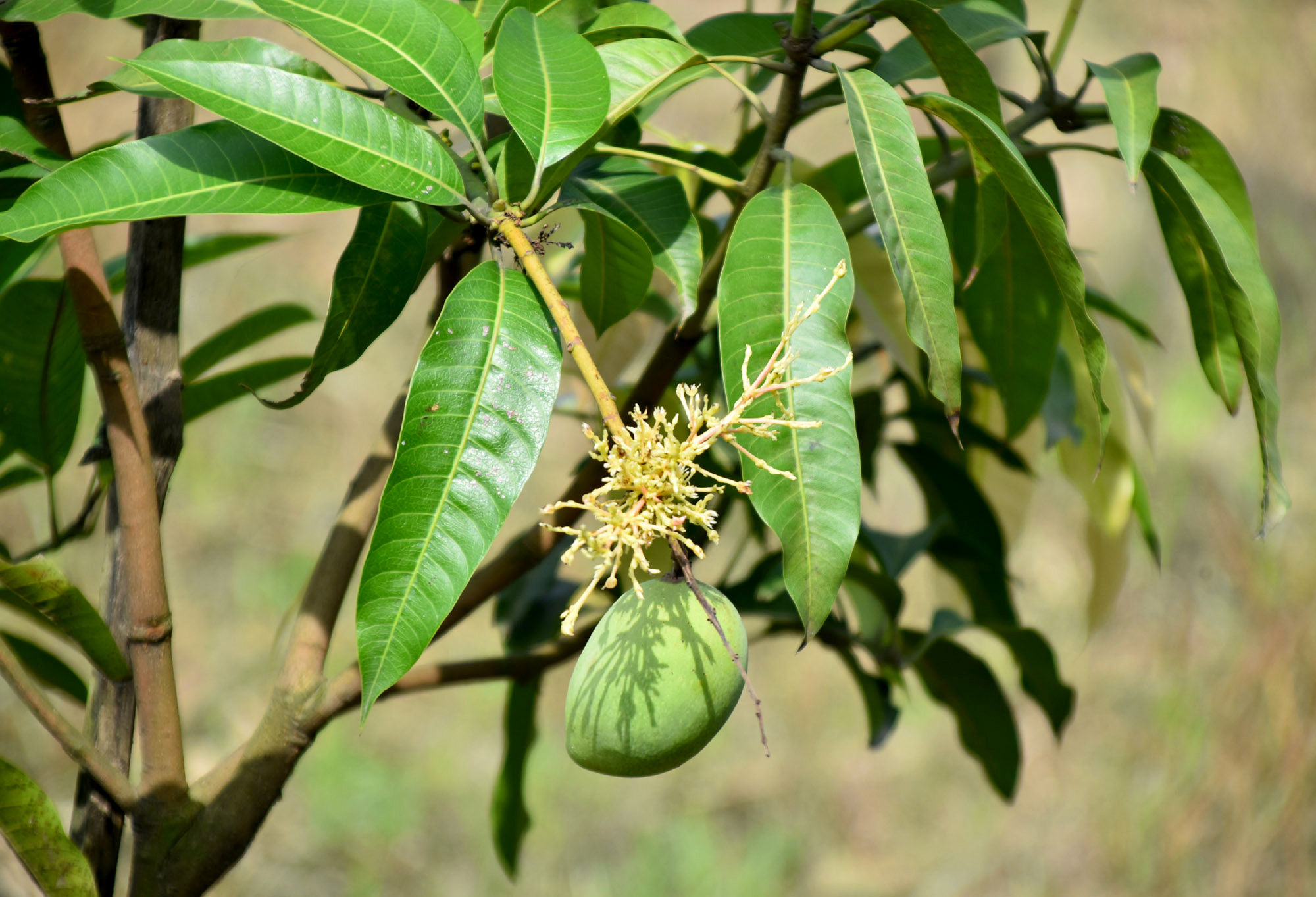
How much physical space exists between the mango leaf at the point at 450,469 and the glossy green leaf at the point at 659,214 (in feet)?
0.36

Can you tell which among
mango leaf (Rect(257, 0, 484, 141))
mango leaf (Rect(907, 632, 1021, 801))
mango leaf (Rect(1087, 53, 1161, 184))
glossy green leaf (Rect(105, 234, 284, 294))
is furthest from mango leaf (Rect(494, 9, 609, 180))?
mango leaf (Rect(907, 632, 1021, 801))

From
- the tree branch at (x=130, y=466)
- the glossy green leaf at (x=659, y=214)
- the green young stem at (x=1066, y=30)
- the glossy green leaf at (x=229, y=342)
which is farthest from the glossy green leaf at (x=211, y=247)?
the green young stem at (x=1066, y=30)

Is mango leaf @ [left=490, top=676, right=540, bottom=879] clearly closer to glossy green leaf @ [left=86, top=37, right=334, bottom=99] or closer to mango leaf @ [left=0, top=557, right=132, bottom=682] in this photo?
mango leaf @ [left=0, top=557, right=132, bottom=682]

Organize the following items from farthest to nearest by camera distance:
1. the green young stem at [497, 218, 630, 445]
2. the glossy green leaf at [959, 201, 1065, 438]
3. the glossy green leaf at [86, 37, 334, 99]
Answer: the glossy green leaf at [959, 201, 1065, 438] → the glossy green leaf at [86, 37, 334, 99] → the green young stem at [497, 218, 630, 445]

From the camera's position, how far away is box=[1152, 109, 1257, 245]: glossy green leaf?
0.59 m

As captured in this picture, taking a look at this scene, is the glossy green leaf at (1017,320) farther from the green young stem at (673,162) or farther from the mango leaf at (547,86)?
the mango leaf at (547,86)

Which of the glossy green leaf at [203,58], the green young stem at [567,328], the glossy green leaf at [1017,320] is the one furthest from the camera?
the glossy green leaf at [1017,320]

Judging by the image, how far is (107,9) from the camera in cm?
48

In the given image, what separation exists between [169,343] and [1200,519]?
10.3 feet

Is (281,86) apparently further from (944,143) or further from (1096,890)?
(1096,890)

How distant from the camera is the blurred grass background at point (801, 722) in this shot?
222 centimetres

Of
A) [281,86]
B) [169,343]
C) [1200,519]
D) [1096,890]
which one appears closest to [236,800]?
[169,343]

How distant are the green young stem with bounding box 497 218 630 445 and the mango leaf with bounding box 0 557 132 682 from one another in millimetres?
269

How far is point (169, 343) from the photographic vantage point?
0.57 meters
